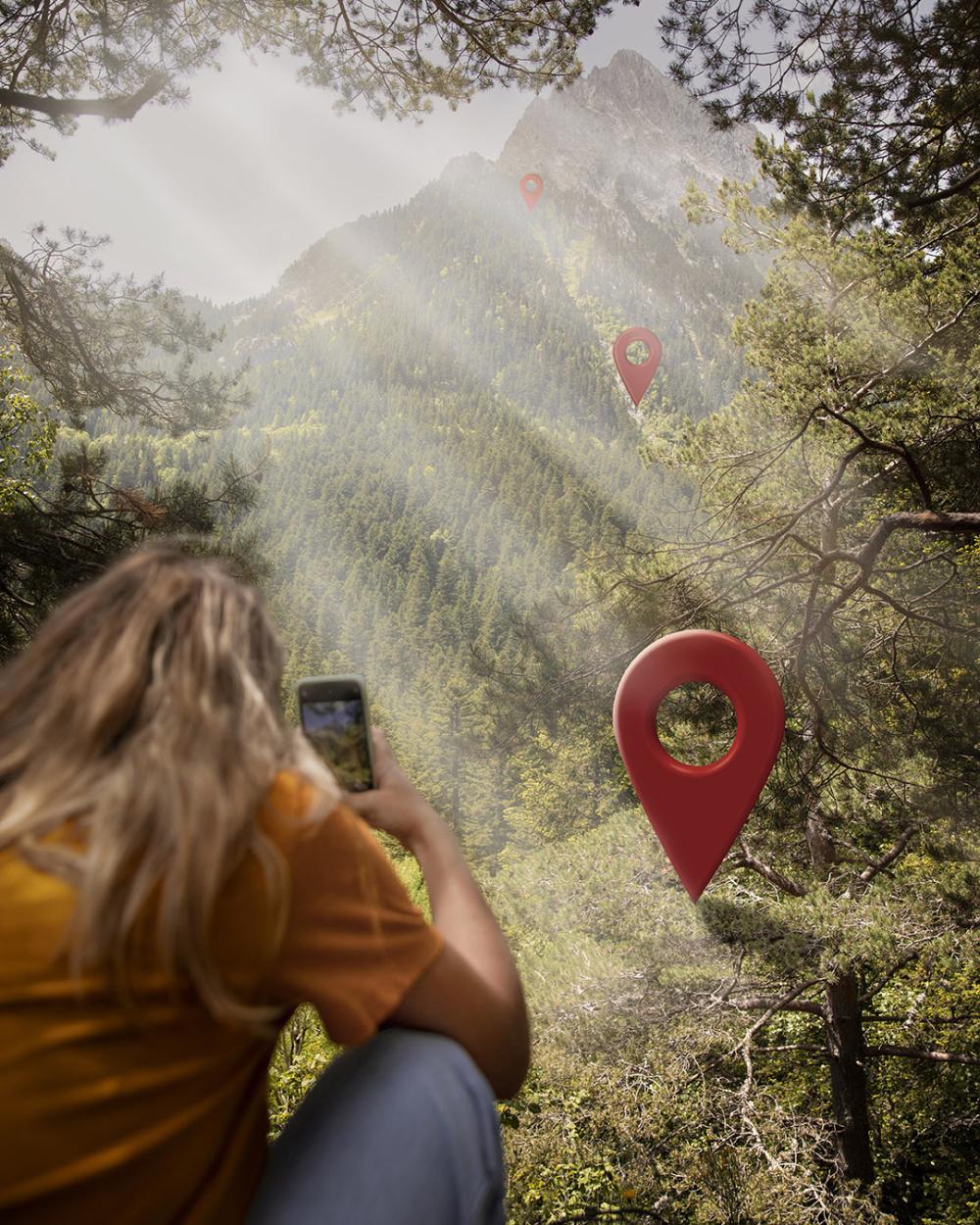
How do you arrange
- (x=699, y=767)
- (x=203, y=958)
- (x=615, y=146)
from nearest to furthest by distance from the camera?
1. (x=203, y=958)
2. (x=699, y=767)
3. (x=615, y=146)

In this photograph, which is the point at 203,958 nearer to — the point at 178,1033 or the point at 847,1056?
the point at 178,1033

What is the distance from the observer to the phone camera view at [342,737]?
3.43 ft

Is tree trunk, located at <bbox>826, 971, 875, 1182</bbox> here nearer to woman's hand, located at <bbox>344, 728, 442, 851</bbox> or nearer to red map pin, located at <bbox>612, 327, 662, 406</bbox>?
red map pin, located at <bbox>612, 327, 662, 406</bbox>

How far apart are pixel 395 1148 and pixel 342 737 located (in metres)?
0.45

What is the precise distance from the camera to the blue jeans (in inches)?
30.4

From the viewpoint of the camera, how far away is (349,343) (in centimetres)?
11844

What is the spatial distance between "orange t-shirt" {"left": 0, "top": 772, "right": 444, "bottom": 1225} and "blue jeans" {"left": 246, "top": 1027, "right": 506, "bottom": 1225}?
0.17 ft

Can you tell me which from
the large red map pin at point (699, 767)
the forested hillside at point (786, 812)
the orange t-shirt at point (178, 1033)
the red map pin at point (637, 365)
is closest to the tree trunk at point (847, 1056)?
the forested hillside at point (786, 812)

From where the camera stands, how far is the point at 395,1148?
2.59 ft

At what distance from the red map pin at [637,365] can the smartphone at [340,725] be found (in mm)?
10287

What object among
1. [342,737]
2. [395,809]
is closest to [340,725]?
[342,737]

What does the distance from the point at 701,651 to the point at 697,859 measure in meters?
0.83

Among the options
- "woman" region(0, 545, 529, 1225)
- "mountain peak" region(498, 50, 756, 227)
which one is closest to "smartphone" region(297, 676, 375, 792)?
"woman" region(0, 545, 529, 1225)

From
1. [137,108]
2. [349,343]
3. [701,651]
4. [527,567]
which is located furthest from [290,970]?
[349,343]
